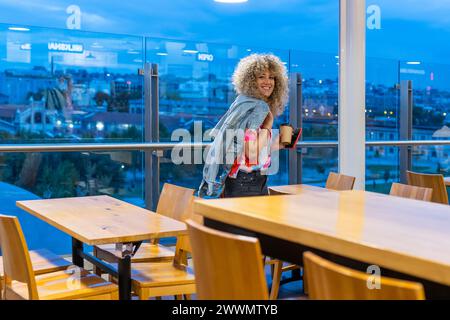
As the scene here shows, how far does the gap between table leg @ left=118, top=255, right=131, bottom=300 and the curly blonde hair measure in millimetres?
1421

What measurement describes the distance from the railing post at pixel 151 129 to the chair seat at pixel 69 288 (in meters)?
2.26

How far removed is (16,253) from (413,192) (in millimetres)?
2015

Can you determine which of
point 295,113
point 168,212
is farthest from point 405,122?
point 168,212

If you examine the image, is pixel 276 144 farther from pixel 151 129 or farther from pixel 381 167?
pixel 381 167

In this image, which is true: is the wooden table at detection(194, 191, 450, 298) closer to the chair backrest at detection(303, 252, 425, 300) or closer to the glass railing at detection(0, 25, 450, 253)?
the chair backrest at detection(303, 252, 425, 300)

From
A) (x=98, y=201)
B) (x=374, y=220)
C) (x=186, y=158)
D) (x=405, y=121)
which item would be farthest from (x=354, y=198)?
(x=405, y=121)

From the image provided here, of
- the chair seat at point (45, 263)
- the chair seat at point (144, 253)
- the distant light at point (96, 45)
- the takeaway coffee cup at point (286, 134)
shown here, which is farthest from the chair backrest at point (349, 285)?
the distant light at point (96, 45)

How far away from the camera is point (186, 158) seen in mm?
5434

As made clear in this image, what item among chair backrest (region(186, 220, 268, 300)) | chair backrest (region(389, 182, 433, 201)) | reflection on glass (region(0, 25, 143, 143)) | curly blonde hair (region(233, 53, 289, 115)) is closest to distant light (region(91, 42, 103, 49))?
reflection on glass (region(0, 25, 143, 143))

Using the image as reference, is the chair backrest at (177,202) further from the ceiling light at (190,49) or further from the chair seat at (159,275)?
the ceiling light at (190,49)

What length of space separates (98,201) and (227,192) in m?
0.78

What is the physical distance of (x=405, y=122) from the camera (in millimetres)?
6691

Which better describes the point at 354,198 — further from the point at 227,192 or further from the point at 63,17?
the point at 63,17

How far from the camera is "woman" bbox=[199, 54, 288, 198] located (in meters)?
3.54
